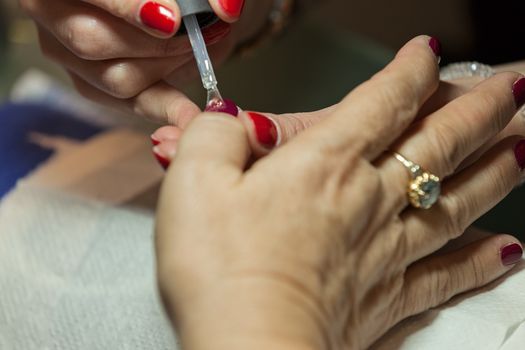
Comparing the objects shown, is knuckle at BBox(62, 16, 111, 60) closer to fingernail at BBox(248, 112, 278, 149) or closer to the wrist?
fingernail at BBox(248, 112, 278, 149)

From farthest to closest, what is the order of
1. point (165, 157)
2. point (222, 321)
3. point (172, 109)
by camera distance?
point (172, 109) < point (165, 157) < point (222, 321)

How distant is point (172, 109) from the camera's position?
0.69 metres

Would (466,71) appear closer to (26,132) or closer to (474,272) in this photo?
(474,272)

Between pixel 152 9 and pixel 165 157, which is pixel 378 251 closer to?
pixel 165 157

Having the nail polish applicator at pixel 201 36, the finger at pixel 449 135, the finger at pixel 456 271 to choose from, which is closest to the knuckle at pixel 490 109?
the finger at pixel 449 135

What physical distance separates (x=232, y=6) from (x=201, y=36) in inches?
2.0

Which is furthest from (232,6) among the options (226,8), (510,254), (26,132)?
(26,132)

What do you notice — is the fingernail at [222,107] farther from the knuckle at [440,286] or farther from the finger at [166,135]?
the knuckle at [440,286]

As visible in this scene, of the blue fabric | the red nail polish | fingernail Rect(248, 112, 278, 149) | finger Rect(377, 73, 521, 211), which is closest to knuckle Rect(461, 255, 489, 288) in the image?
finger Rect(377, 73, 521, 211)

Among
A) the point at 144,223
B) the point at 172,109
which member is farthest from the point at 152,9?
the point at 144,223

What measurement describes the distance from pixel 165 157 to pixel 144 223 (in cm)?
27

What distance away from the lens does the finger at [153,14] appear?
23.9 inches

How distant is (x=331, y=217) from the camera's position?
45 centimetres

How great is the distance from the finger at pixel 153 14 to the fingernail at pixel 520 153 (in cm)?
33
